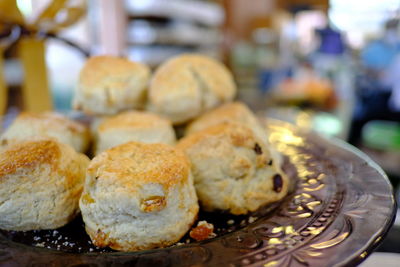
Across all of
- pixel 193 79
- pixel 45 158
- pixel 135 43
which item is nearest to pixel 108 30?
pixel 135 43

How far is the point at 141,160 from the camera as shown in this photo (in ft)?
1.85

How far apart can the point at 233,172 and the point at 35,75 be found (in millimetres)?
785

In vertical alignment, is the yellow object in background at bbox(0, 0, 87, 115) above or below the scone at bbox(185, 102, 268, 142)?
above

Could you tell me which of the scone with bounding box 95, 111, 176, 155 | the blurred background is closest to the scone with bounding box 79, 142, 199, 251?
the scone with bounding box 95, 111, 176, 155

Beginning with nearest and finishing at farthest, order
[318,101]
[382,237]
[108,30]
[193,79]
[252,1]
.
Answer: [382,237] → [193,79] → [318,101] → [108,30] → [252,1]

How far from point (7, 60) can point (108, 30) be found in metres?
2.00

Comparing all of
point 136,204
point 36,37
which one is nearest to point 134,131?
point 136,204

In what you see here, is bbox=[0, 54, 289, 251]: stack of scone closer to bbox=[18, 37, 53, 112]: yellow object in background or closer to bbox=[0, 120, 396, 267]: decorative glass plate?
bbox=[0, 120, 396, 267]: decorative glass plate

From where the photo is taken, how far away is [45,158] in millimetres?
575

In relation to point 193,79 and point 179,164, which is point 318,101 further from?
point 179,164

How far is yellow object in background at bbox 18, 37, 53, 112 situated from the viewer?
105 centimetres

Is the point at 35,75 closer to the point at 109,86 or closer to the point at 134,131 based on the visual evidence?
the point at 109,86

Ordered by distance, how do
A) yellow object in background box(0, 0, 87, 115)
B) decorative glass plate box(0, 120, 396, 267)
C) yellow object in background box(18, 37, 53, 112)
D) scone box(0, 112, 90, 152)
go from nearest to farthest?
decorative glass plate box(0, 120, 396, 267)
scone box(0, 112, 90, 152)
yellow object in background box(0, 0, 87, 115)
yellow object in background box(18, 37, 53, 112)

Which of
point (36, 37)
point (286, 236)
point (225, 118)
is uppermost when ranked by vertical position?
point (36, 37)
